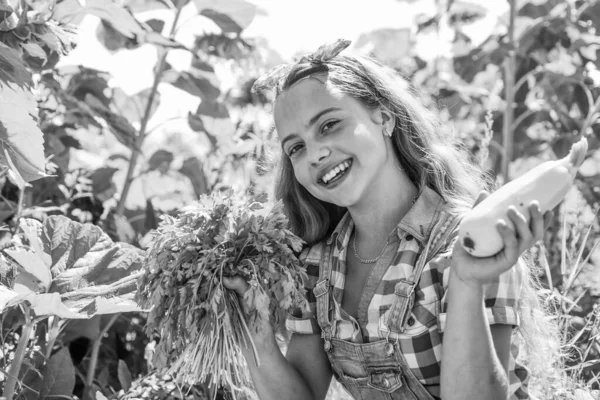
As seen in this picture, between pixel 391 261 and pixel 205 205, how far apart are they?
0.54 m

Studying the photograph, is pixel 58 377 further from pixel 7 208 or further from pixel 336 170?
pixel 336 170

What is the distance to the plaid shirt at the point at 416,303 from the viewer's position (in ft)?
5.98

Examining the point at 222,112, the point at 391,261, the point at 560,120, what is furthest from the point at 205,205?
the point at 560,120

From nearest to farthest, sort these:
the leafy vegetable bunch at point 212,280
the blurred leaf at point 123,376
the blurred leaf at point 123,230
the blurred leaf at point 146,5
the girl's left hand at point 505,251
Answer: the girl's left hand at point 505,251
the leafy vegetable bunch at point 212,280
the blurred leaf at point 123,376
the blurred leaf at point 123,230
the blurred leaf at point 146,5

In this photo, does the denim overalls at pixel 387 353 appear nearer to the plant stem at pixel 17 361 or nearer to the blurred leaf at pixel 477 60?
the plant stem at pixel 17 361

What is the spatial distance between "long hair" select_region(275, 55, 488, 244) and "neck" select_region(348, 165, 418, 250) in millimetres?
54

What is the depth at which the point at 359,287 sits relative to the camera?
2.13 m

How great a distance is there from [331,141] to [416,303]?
0.47m

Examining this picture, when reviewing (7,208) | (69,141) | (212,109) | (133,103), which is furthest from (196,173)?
(7,208)

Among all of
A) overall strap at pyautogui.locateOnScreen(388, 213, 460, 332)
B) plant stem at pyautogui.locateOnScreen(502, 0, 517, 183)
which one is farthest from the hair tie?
plant stem at pyautogui.locateOnScreen(502, 0, 517, 183)

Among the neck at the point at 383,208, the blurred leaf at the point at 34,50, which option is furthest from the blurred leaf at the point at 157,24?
the neck at the point at 383,208

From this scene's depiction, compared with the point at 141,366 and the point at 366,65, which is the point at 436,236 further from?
the point at 141,366

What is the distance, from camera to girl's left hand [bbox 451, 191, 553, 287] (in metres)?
1.45

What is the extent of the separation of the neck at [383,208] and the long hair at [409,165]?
0.06 metres
